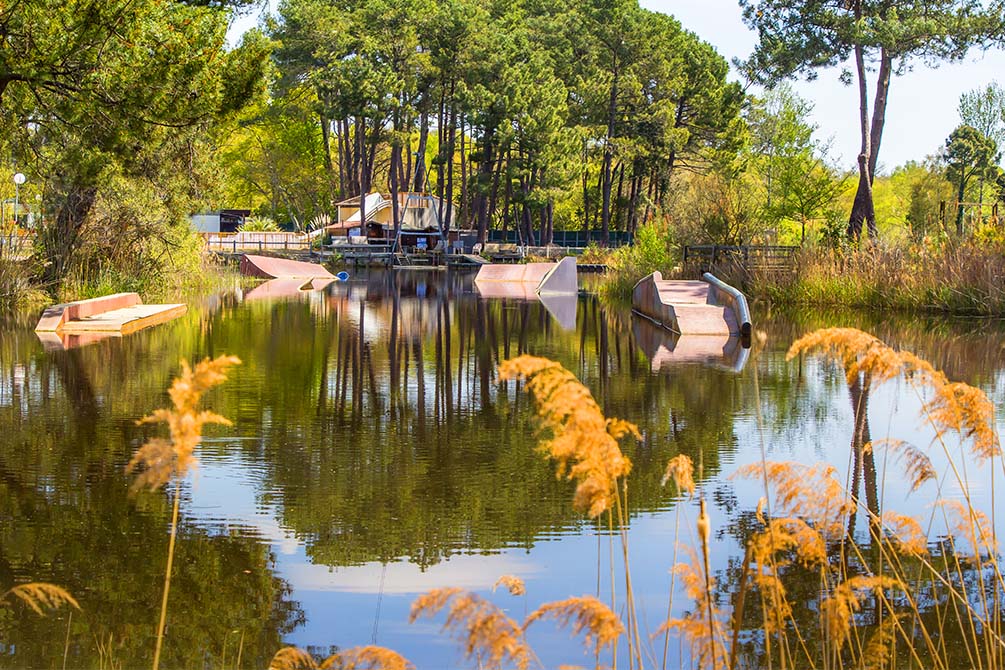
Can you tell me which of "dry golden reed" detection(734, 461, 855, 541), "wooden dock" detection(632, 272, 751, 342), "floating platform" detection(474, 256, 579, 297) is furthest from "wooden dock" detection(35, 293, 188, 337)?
"dry golden reed" detection(734, 461, 855, 541)

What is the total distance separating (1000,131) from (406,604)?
3785 inches

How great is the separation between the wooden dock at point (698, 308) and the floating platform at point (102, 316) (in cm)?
929

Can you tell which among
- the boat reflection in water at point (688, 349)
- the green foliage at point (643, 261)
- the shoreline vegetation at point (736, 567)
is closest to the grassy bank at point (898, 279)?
the green foliage at point (643, 261)

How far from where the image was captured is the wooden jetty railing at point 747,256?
101ft

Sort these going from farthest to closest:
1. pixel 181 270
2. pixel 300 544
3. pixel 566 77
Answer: pixel 566 77 → pixel 181 270 → pixel 300 544

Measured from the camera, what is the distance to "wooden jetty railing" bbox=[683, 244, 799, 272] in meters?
30.8

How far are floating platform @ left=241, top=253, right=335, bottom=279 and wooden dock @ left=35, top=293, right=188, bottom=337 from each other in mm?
22975

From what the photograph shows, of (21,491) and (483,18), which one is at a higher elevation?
(483,18)

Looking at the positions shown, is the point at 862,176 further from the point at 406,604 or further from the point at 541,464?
the point at 406,604

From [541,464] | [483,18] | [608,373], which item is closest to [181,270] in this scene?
[608,373]

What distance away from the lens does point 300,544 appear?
6625 mm

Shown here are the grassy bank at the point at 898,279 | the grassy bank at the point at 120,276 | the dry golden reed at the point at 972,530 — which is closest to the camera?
the dry golden reed at the point at 972,530

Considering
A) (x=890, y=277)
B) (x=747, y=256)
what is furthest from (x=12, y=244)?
(x=890, y=277)

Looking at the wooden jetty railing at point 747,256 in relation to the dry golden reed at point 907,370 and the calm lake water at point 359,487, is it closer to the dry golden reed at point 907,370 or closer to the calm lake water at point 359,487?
the calm lake water at point 359,487
